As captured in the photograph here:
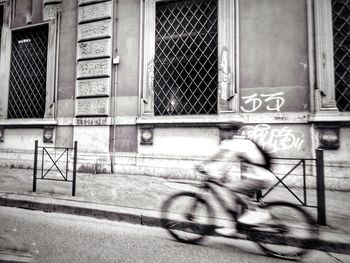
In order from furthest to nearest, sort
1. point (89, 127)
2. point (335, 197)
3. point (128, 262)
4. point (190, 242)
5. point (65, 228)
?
point (89, 127) → point (335, 197) → point (65, 228) → point (190, 242) → point (128, 262)

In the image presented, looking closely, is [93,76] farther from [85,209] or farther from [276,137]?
[276,137]

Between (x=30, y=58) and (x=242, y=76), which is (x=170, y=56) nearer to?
(x=242, y=76)

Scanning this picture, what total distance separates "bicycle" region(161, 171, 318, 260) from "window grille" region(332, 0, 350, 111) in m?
4.12

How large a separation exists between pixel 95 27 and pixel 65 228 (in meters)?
6.34

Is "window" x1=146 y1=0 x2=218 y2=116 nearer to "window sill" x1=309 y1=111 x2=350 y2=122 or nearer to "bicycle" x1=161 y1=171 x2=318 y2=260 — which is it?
"window sill" x1=309 y1=111 x2=350 y2=122

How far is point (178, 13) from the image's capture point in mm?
6859

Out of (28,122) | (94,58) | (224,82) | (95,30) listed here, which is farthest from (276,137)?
(28,122)

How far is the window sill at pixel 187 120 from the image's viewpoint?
19.6 ft

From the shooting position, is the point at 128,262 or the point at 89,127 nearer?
the point at 128,262

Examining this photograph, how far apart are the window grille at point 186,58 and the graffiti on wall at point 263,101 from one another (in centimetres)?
88

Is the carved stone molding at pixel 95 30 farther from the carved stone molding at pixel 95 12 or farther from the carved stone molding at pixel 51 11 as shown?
the carved stone molding at pixel 51 11

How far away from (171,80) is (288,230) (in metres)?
5.16

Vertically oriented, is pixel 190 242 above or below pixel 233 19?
below

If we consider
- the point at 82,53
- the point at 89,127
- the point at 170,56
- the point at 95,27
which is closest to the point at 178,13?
the point at 170,56
